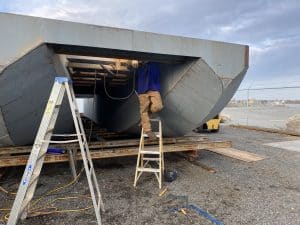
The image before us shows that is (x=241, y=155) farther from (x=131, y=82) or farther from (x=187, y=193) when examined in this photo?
(x=131, y=82)

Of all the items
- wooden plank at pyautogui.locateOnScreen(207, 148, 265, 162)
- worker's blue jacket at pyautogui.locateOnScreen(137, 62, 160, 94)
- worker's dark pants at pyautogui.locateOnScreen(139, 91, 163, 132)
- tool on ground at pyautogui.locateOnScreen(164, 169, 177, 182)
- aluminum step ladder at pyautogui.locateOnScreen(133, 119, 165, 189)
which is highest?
worker's blue jacket at pyautogui.locateOnScreen(137, 62, 160, 94)

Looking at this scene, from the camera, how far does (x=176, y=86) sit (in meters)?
5.15

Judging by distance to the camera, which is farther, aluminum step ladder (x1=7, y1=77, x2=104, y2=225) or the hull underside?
the hull underside

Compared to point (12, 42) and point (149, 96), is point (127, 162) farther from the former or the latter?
point (12, 42)

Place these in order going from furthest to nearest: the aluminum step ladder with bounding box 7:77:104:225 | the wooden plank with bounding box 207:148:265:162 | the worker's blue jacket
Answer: the wooden plank with bounding box 207:148:265:162 < the worker's blue jacket < the aluminum step ladder with bounding box 7:77:104:225

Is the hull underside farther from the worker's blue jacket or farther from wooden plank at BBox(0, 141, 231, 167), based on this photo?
wooden plank at BBox(0, 141, 231, 167)

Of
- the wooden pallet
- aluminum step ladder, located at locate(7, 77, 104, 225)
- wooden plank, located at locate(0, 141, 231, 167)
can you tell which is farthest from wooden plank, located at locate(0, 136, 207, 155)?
aluminum step ladder, located at locate(7, 77, 104, 225)

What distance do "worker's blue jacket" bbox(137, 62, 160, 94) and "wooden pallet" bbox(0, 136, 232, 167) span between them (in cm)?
109

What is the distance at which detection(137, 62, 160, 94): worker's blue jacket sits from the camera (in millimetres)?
5109

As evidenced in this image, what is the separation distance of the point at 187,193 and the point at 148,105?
1.84m

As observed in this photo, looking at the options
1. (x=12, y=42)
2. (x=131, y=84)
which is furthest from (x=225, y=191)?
(x=12, y=42)

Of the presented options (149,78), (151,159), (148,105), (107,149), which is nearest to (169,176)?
(151,159)

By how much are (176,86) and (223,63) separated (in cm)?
97

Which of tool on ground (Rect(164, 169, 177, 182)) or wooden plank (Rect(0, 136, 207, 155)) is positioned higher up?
wooden plank (Rect(0, 136, 207, 155))
